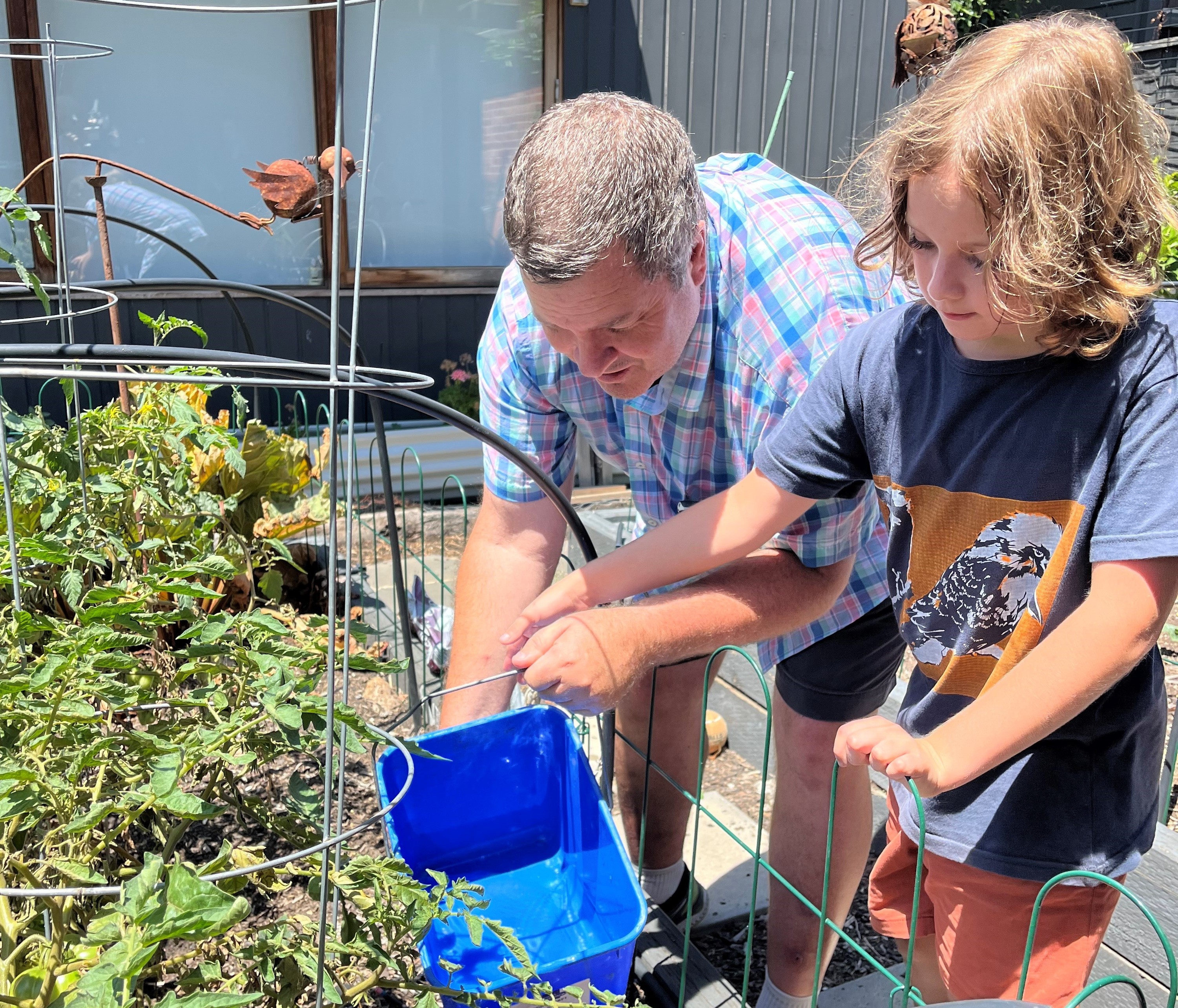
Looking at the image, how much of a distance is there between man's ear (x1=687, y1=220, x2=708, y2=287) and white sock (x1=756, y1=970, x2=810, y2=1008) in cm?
104

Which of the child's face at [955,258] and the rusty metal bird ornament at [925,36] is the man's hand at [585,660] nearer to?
the child's face at [955,258]

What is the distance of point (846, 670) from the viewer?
4.85 ft

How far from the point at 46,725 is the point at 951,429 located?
95 cm

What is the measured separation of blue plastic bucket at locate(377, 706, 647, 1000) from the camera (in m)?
1.25

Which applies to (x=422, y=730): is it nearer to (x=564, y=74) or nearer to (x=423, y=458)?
(x=423, y=458)

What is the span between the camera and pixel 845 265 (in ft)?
4.49

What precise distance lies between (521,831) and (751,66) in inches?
178

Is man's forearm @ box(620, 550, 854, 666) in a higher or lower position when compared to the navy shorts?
higher

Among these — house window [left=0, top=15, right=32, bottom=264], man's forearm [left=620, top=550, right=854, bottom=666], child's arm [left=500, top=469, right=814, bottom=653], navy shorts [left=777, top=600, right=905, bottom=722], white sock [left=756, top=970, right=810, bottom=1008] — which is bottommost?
white sock [left=756, top=970, right=810, bottom=1008]

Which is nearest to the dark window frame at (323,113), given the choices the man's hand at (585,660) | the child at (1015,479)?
the man's hand at (585,660)

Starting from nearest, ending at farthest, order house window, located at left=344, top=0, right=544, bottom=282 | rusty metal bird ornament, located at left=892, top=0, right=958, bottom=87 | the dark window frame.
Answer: rusty metal bird ornament, located at left=892, top=0, right=958, bottom=87 → the dark window frame → house window, located at left=344, top=0, right=544, bottom=282

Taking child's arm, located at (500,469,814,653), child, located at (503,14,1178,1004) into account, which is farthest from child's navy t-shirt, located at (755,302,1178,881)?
child's arm, located at (500,469,814,653)

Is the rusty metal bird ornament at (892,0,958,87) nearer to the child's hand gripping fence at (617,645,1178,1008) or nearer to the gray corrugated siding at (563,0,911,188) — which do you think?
the child's hand gripping fence at (617,645,1178,1008)

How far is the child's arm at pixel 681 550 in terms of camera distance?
1.29 meters
